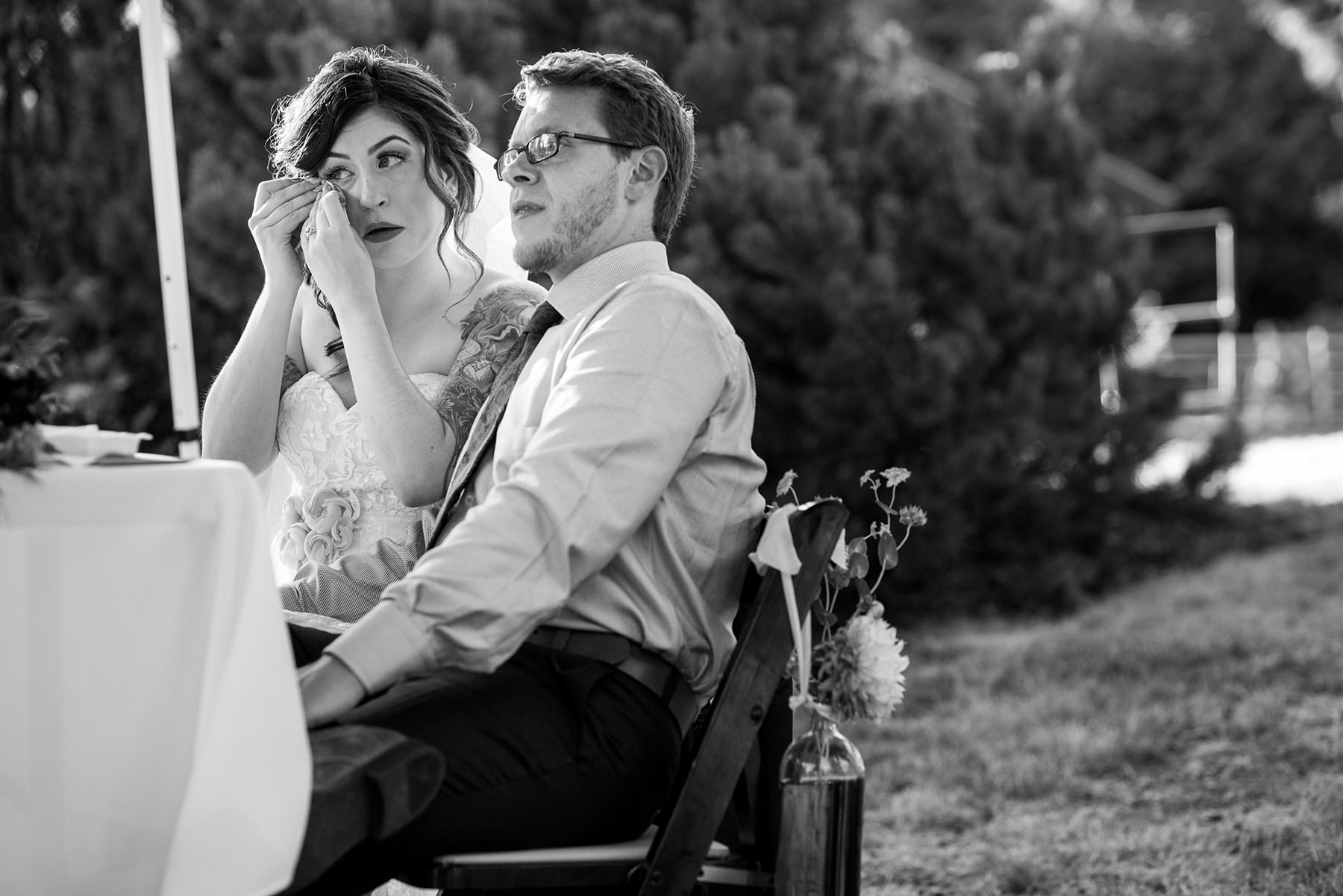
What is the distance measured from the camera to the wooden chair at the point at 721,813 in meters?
1.89

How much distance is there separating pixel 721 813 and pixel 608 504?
0.42m

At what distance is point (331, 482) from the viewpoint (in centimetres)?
266

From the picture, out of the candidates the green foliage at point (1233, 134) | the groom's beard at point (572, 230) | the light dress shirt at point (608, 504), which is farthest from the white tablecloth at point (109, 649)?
the green foliage at point (1233, 134)

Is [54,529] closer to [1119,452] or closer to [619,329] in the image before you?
[619,329]

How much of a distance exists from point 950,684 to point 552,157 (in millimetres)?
3532

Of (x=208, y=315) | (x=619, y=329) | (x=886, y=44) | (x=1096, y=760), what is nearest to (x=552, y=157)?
(x=619, y=329)

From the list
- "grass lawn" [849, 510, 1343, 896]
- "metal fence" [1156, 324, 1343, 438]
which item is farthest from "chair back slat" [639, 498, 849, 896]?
"metal fence" [1156, 324, 1343, 438]

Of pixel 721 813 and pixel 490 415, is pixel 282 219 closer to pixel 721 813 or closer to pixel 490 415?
pixel 490 415

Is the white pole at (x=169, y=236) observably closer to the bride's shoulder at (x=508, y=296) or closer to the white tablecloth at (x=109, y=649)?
the bride's shoulder at (x=508, y=296)

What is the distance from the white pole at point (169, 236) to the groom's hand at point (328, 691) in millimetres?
952

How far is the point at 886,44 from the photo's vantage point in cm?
736

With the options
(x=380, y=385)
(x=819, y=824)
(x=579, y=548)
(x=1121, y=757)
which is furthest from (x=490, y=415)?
(x=1121, y=757)

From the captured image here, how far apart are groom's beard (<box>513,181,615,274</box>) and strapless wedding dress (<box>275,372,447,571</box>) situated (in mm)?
403

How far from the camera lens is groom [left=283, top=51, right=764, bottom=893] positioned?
1.85 m
